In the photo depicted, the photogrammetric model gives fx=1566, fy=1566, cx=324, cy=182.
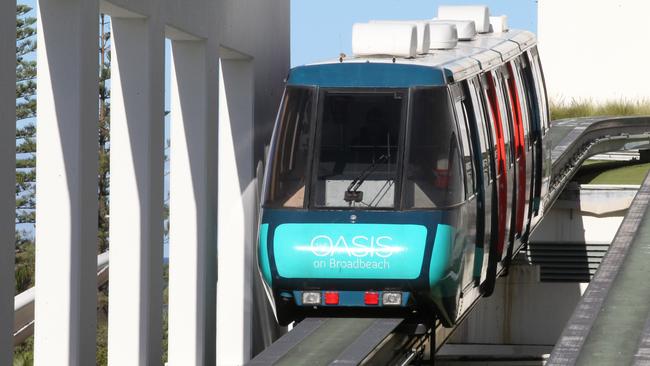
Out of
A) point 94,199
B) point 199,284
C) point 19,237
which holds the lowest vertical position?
point 19,237

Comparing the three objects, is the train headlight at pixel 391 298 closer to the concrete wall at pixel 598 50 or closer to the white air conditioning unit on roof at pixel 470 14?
the white air conditioning unit on roof at pixel 470 14

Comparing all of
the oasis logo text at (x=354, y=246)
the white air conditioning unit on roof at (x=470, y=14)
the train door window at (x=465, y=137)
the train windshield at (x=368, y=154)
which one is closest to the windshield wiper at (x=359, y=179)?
the train windshield at (x=368, y=154)

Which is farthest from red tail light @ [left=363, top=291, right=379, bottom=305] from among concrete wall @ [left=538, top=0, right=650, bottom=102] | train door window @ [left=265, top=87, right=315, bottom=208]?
concrete wall @ [left=538, top=0, right=650, bottom=102]

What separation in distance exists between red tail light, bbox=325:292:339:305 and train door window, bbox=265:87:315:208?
2.43 ft

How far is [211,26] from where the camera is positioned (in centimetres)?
1546

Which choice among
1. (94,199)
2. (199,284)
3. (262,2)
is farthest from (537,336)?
(94,199)

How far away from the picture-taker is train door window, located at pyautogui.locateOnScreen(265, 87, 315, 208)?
12.5m

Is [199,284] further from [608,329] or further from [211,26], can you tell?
[608,329]

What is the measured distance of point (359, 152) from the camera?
12555mm

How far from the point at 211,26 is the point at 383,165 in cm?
364

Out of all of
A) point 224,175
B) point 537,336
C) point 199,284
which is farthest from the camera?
point 537,336

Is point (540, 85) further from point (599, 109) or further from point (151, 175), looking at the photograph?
point (599, 109)

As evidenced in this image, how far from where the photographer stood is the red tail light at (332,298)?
12.4 m

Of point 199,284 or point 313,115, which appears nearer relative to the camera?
point 313,115
